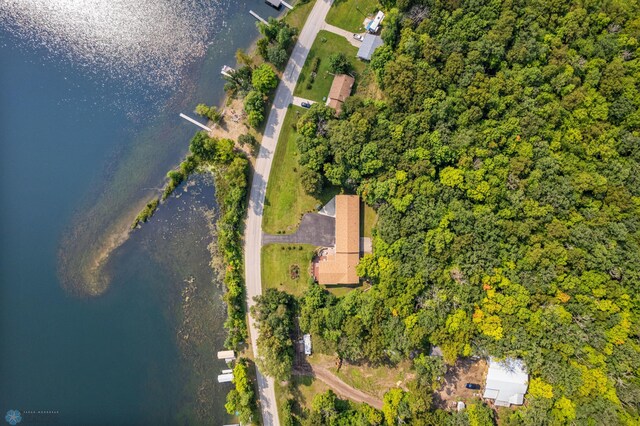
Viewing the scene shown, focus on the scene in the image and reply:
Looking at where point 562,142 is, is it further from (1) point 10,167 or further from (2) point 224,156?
(1) point 10,167

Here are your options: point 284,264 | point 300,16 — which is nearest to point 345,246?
point 284,264

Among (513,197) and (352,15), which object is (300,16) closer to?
(352,15)

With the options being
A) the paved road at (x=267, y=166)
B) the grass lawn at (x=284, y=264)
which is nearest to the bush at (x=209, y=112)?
the paved road at (x=267, y=166)

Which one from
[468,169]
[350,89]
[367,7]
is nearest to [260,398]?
[468,169]

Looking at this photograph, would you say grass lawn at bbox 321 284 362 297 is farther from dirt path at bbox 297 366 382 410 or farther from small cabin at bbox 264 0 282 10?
small cabin at bbox 264 0 282 10

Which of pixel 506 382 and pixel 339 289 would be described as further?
pixel 339 289

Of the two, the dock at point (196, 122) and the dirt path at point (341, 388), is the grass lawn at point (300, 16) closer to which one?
the dock at point (196, 122)

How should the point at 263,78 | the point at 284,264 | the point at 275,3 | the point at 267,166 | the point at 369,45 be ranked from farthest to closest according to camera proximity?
the point at 275,3
the point at 267,166
the point at 284,264
the point at 369,45
the point at 263,78
